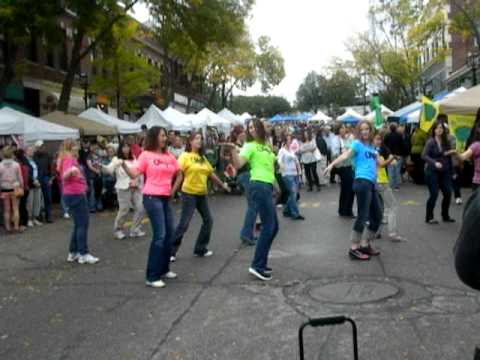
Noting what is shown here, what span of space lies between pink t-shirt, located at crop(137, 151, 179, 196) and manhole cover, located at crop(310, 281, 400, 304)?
2.01 m

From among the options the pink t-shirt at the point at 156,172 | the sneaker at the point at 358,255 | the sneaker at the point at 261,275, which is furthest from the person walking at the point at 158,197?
the sneaker at the point at 358,255

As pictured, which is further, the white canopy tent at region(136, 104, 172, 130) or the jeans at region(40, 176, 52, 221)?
the white canopy tent at region(136, 104, 172, 130)

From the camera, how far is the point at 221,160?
17.6 meters

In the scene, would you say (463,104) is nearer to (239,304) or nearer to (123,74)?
(239,304)

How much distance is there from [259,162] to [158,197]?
1.21m

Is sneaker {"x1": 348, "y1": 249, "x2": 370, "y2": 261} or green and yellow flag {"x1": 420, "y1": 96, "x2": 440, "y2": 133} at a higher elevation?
green and yellow flag {"x1": 420, "y1": 96, "x2": 440, "y2": 133}

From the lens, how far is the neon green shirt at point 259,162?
706 cm

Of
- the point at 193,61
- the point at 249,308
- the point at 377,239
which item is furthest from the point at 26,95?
the point at 249,308

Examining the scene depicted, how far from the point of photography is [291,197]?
11.9 metres

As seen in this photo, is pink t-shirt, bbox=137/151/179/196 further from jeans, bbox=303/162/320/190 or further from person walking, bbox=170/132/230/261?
jeans, bbox=303/162/320/190

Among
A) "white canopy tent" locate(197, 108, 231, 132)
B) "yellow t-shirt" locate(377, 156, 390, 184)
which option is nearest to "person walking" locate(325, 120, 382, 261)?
"yellow t-shirt" locate(377, 156, 390, 184)

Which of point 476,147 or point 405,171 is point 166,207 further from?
point 405,171

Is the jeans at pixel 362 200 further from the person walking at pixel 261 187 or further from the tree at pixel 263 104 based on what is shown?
the tree at pixel 263 104

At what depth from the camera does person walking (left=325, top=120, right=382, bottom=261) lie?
25.5ft
